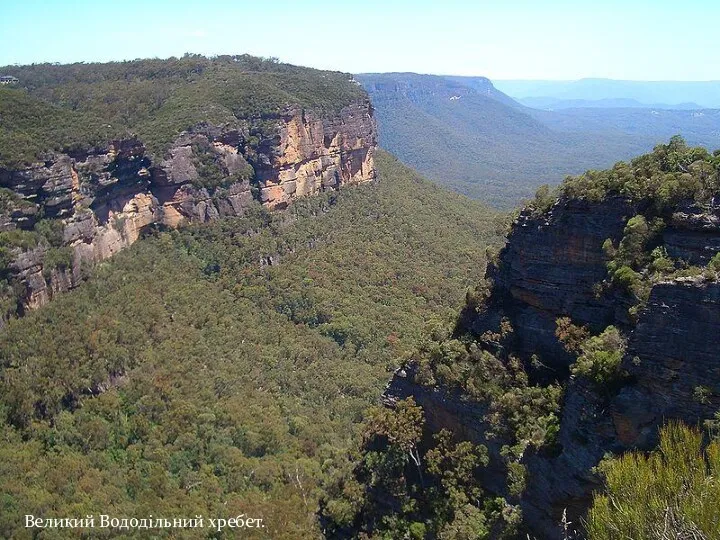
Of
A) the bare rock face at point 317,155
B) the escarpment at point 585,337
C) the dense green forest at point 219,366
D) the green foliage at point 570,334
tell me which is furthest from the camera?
the bare rock face at point 317,155

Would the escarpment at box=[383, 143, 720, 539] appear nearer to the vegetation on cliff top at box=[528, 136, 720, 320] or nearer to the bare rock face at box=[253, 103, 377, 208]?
the vegetation on cliff top at box=[528, 136, 720, 320]

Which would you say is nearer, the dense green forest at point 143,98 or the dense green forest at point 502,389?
the dense green forest at point 502,389

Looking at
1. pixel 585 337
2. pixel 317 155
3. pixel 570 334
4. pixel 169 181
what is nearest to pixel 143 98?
pixel 169 181

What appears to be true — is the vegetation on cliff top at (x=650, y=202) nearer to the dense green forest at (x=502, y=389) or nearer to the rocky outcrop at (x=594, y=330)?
the dense green forest at (x=502, y=389)

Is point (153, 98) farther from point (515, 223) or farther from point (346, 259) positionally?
point (515, 223)

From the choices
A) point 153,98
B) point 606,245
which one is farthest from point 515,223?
point 153,98

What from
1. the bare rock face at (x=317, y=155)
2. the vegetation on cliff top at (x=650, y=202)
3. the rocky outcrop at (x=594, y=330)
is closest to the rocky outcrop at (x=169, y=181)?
the bare rock face at (x=317, y=155)

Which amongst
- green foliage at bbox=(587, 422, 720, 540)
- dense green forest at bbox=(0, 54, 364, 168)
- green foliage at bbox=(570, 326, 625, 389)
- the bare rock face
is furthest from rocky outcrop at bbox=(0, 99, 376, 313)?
green foliage at bbox=(587, 422, 720, 540)
